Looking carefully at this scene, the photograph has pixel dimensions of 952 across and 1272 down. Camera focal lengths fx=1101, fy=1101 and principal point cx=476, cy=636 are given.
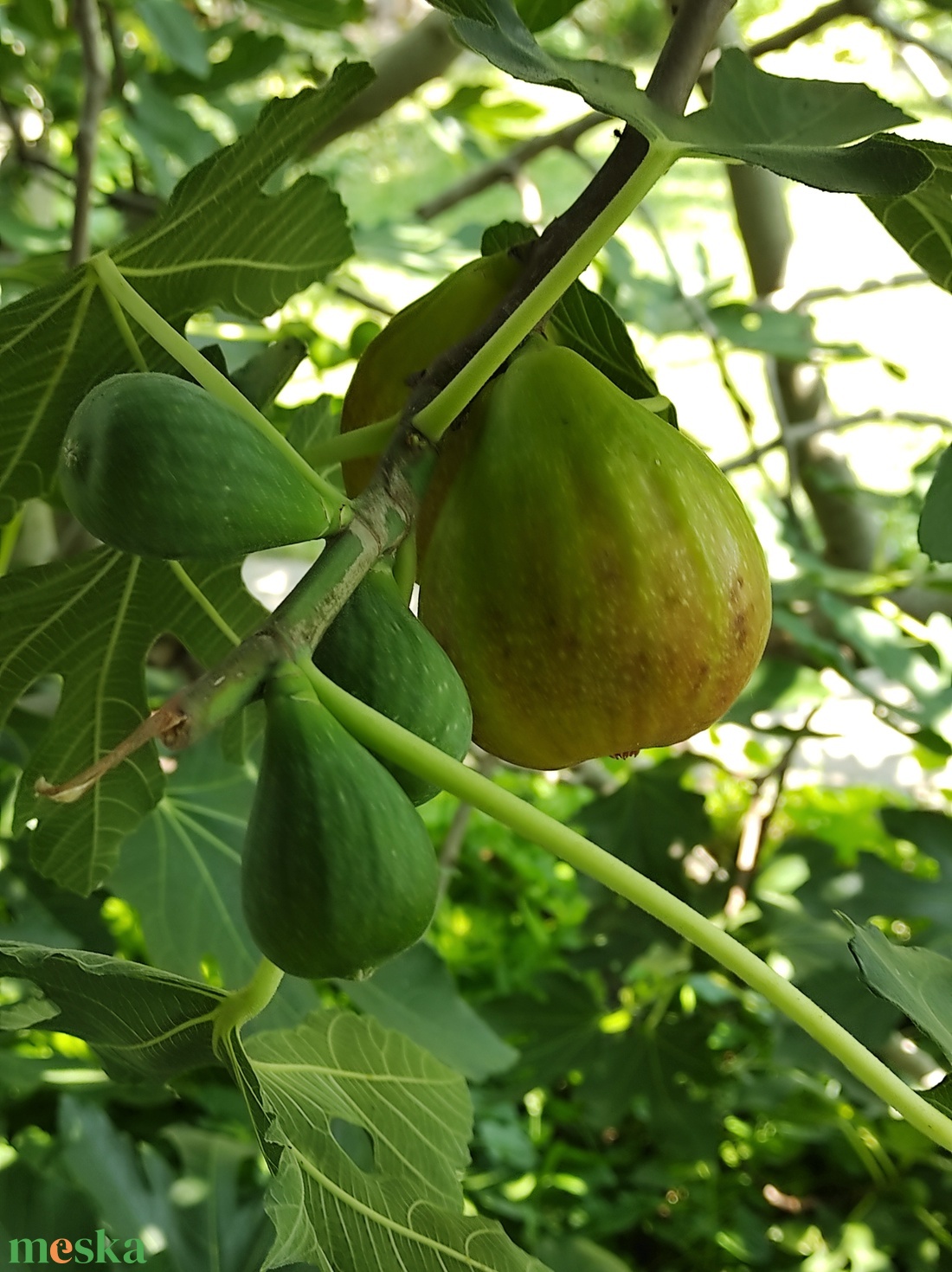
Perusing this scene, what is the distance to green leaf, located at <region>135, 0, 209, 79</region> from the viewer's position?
110cm

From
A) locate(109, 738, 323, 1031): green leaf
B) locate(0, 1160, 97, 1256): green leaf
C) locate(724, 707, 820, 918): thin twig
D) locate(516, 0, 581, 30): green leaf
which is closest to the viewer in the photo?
locate(516, 0, 581, 30): green leaf

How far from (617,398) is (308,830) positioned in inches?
8.8

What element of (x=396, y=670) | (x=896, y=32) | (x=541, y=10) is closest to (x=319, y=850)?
(x=396, y=670)

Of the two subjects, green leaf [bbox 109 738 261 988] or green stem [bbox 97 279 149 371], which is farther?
green leaf [bbox 109 738 261 988]

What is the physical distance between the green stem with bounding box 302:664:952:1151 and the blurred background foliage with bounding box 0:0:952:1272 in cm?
41

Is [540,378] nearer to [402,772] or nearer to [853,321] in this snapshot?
[402,772]

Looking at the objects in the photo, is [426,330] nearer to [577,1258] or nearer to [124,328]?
[124,328]

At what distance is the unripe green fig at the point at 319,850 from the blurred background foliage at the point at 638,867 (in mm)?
423

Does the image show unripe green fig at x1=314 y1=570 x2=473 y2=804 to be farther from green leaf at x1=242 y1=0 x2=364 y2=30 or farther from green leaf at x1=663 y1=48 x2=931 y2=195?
green leaf at x1=242 y1=0 x2=364 y2=30

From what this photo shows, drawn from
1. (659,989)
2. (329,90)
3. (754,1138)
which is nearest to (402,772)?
(329,90)

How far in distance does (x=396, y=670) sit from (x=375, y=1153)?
0.32 meters

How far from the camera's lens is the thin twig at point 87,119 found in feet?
2.69

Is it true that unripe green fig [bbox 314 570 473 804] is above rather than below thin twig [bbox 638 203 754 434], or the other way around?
below

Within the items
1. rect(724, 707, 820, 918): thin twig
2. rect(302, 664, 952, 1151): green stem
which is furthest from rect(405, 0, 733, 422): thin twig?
rect(724, 707, 820, 918): thin twig
